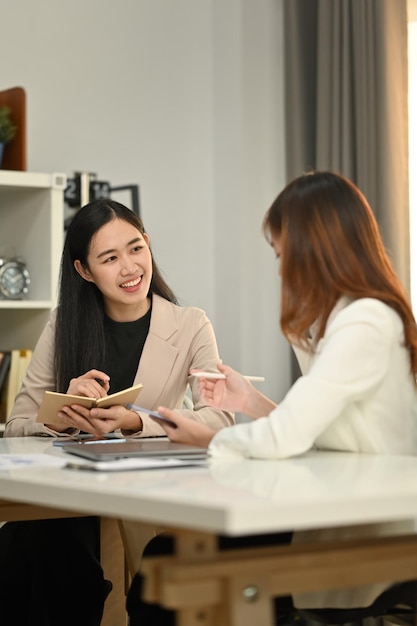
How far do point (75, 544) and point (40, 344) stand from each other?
0.56 metres

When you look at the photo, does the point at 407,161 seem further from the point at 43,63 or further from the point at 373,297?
the point at 373,297

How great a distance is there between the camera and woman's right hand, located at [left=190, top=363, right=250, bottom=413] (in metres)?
1.95

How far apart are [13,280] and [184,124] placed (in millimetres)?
1185

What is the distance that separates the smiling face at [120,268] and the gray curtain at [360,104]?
1.22 metres

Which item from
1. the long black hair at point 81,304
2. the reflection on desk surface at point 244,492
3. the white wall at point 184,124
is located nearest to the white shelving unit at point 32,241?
the white wall at point 184,124

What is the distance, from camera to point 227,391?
197 centimetres

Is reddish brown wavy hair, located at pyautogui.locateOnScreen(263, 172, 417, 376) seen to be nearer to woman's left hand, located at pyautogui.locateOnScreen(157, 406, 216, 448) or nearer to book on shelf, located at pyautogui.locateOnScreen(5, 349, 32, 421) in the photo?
woman's left hand, located at pyautogui.locateOnScreen(157, 406, 216, 448)

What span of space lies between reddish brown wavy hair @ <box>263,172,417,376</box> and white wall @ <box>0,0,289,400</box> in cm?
232

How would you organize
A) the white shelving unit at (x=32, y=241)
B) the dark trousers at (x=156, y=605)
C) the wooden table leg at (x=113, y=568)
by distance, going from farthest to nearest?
the white shelving unit at (x=32, y=241) → the wooden table leg at (x=113, y=568) → the dark trousers at (x=156, y=605)

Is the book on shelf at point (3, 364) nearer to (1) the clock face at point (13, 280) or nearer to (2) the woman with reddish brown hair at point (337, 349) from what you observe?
(1) the clock face at point (13, 280)

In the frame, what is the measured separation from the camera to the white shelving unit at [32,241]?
345 cm

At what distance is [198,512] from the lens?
1.12 m

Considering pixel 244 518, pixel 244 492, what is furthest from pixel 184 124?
pixel 244 518

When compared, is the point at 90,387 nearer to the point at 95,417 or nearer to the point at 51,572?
the point at 95,417
